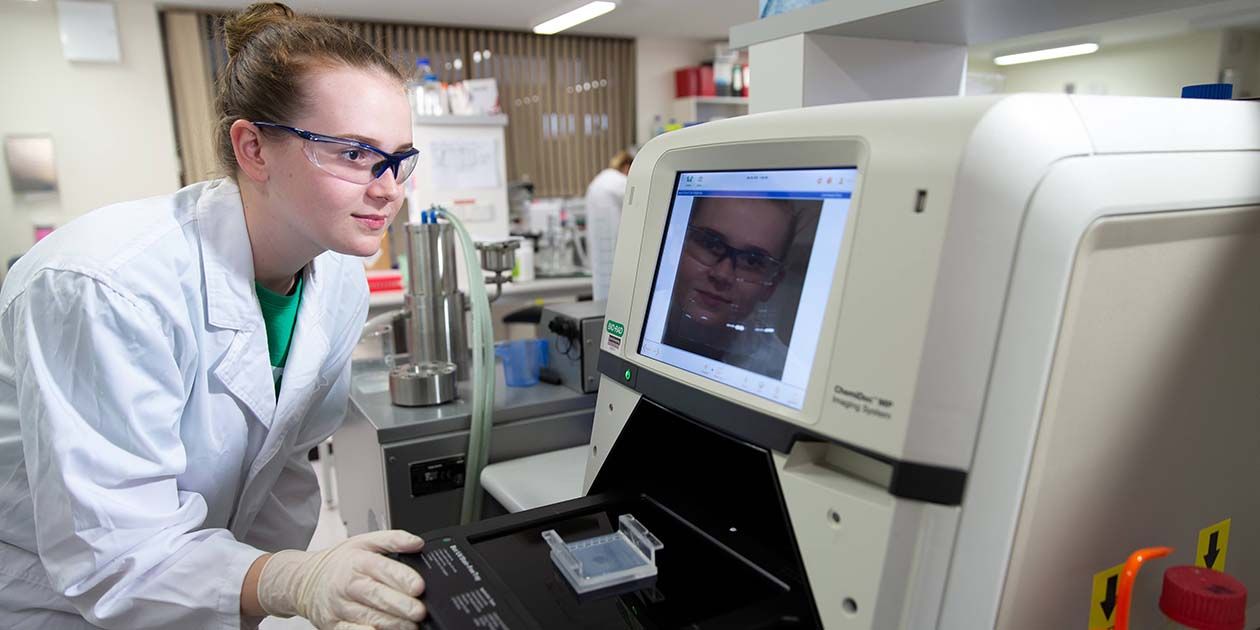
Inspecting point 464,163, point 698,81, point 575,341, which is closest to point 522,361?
point 575,341

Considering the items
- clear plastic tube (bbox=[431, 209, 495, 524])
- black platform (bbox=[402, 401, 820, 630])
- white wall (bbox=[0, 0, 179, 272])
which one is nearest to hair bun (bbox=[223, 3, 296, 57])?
clear plastic tube (bbox=[431, 209, 495, 524])

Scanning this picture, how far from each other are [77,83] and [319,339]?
419 cm

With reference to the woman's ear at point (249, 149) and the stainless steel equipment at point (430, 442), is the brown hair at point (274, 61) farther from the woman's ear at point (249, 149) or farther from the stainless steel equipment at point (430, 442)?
the stainless steel equipment at point (430, 442)

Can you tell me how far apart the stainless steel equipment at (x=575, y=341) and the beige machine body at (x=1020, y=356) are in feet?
2.78

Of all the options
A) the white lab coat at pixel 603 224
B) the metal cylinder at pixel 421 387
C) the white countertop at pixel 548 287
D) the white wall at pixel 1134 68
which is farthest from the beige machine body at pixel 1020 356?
the white wall at pixel 1134 68

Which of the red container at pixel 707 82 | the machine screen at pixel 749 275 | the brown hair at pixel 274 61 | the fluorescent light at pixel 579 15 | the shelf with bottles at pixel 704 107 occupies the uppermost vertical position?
the fluorescent light at pixel 579 15

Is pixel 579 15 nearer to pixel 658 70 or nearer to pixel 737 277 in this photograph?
pixel 658 70

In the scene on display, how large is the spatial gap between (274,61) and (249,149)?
112 mm

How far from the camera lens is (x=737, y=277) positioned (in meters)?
0.65

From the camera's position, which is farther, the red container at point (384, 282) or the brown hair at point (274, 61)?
the red container at point (384, 282)

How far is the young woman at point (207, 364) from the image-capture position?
0.74 metres

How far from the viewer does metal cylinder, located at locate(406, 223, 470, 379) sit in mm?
1463

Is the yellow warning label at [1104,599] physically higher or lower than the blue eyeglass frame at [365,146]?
lower

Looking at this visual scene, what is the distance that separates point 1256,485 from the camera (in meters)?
0.64
